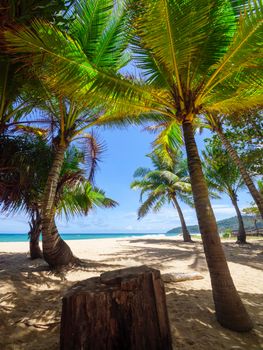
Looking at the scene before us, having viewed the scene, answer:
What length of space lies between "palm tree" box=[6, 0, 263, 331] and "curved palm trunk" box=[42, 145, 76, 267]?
2760 millimetres

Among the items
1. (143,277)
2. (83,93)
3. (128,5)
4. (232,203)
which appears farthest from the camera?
(232,203)

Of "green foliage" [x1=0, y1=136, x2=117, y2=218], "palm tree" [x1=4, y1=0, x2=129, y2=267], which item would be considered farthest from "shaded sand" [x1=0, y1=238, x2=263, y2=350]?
"green foliage" [x1=0, y1=136, x2=117, y2=218]

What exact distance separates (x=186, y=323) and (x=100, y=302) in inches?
68.3

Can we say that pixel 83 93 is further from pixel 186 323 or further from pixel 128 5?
pixel 186 323

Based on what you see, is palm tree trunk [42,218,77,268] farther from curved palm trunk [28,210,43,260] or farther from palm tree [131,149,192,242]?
palm tree [131,149,192,242]

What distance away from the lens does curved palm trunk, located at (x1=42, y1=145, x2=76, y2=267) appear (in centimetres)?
654

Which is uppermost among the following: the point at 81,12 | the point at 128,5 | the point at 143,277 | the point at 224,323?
the point at 81,12

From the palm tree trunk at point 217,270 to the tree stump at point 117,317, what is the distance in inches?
50.7

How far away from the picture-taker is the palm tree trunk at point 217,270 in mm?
3239

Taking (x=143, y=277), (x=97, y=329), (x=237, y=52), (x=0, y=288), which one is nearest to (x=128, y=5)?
(x=237, y=52)

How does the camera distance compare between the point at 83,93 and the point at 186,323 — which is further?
the point at 83,93

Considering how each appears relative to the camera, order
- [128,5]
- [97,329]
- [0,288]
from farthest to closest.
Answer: [0,288] → [128,5] → [97,329]

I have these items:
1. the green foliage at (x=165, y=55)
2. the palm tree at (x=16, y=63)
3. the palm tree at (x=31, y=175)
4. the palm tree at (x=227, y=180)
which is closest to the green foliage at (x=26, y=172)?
the palm tree at (x=31, y=175)

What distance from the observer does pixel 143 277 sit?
2.50 metres
